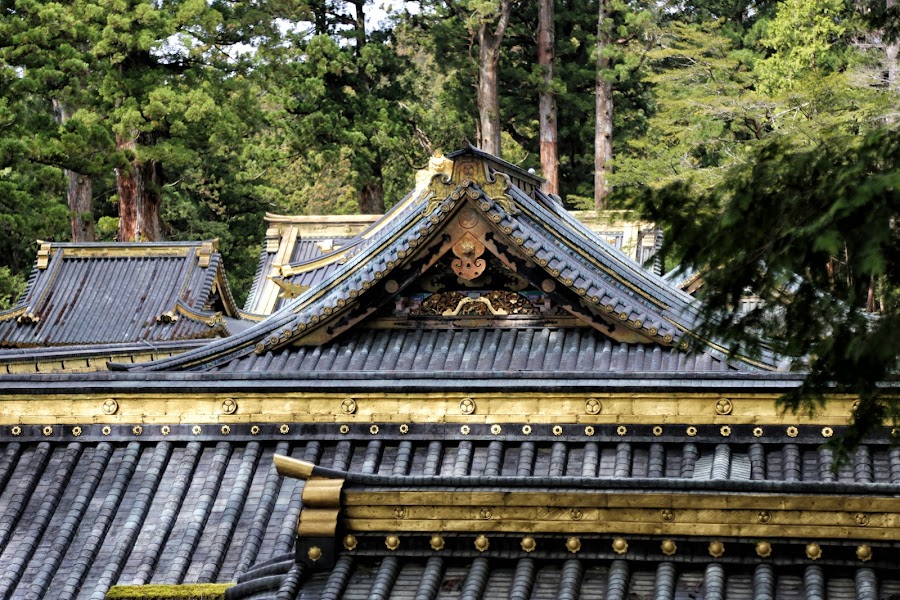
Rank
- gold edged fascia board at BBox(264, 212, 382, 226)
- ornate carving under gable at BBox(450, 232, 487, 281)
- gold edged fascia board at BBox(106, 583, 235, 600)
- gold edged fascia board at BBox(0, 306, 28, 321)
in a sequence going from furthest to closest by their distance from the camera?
gold edged fascia board at BBox(264, 212, 382, 226)
gold edged fascia board at BBox(0, 306, 28, 321)
ornate carving under gable at BBox(450, 232, 487, 281)
gold edged fascia board at BBox(106, 583, 235, 600)

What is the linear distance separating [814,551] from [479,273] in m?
5.73

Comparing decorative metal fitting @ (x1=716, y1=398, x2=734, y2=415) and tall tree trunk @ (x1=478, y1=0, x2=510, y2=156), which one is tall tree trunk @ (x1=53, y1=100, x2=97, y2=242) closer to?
tall tree trunk @ (x1=478, y1=0, x2=510, y2=156)

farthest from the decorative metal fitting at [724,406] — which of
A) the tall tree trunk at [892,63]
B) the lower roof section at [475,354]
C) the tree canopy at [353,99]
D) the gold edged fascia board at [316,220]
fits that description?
the tall tree trunk at [892,63]

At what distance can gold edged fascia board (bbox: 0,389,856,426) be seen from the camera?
986 centimetres

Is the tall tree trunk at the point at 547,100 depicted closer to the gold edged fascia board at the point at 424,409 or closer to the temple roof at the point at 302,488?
the gold edged fascia board at the point at 424,409

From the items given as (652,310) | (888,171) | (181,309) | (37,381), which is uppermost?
(888,171)

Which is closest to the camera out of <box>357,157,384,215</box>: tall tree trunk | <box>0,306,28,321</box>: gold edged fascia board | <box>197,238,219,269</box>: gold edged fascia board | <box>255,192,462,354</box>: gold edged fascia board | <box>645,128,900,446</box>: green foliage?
<box>645,128,900,446</box>: green foliage

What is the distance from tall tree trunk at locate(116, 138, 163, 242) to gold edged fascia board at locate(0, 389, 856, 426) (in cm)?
2738

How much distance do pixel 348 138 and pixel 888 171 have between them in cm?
3928

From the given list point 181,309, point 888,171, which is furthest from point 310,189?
point 888,171

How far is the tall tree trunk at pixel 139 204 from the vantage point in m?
37.2

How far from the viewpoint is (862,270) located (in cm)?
564

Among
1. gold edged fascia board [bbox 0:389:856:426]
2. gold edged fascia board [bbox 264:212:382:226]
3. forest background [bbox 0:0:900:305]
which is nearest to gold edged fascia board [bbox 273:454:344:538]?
gold edged fascia board [bbox 0:389:856:426]

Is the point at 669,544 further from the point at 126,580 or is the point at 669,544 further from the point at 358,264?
the point at 358,264
